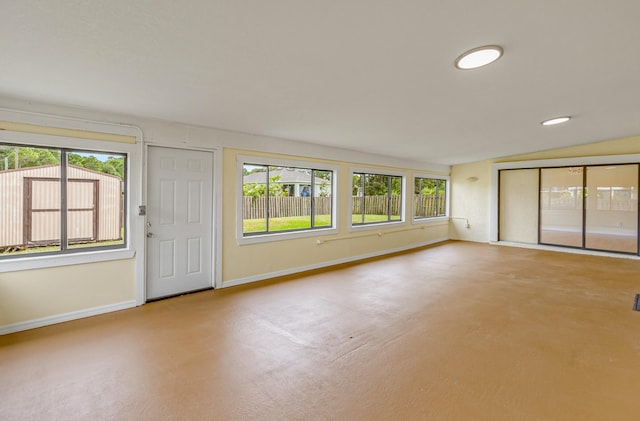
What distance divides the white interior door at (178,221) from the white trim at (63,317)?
1.06 feet

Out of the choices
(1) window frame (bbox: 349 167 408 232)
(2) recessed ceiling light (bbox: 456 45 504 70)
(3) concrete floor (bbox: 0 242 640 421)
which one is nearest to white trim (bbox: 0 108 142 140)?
(3) concrete floor (bbox: 0 242 640 421)

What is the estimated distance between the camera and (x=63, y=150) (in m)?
3.22

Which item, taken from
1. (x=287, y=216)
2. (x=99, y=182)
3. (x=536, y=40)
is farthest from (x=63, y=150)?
(x=536, y=40)

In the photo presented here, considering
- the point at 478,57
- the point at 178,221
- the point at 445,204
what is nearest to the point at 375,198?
the point at 445,204

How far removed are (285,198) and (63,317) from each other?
10.9 ft

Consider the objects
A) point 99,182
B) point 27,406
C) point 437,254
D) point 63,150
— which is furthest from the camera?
point 437,254

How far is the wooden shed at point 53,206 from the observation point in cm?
302

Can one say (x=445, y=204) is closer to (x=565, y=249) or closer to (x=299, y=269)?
(x=565, y=249)

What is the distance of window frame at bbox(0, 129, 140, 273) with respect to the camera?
295 cm

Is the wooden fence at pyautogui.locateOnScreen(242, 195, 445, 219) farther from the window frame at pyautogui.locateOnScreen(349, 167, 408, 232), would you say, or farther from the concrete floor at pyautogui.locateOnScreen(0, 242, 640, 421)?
the concrete floor at pyautogui.locateOnScreen(0, 242, 640, 421)

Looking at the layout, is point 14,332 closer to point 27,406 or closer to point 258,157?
point 27,406

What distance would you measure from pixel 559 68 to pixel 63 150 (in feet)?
16.9

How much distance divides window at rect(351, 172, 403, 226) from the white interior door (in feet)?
10.3

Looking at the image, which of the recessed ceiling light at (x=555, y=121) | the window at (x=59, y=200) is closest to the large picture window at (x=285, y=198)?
the window at (x=59, y=200)
